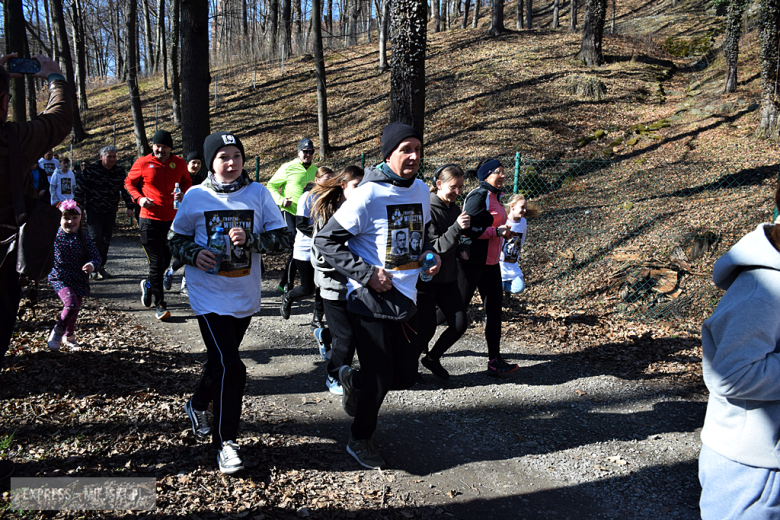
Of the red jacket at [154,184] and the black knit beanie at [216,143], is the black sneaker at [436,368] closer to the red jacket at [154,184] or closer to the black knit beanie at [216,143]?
the black knit beanie at [216,143]

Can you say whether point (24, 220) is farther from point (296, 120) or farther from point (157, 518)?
point (296, 120)

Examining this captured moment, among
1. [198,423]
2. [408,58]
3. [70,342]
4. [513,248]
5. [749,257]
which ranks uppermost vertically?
[408,58]

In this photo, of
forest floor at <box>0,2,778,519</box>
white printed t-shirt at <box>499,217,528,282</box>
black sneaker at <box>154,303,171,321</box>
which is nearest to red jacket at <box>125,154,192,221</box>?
black sneaker at <box>154,303,171,321</box>

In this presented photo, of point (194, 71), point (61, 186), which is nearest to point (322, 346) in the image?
point (194, 71)

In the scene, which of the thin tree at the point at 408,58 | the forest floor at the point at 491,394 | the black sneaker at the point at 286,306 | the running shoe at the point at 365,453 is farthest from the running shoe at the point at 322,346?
the thin tree at the point at 408,58

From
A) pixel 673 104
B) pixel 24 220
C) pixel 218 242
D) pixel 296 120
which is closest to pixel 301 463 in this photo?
pixel 218 242

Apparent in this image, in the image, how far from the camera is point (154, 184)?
675cm

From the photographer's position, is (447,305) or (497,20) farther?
(497,20)

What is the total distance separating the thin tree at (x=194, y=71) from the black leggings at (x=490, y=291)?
6.55 metres

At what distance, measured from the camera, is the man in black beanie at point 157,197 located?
672cm

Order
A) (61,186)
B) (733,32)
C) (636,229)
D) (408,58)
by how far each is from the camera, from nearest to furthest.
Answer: (408,58)
(636,229)
(61,186)
(733,32)

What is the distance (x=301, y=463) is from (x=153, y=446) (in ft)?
3.66

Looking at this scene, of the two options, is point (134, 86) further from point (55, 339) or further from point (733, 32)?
point (733, 32)

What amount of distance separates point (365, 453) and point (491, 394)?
182cm
